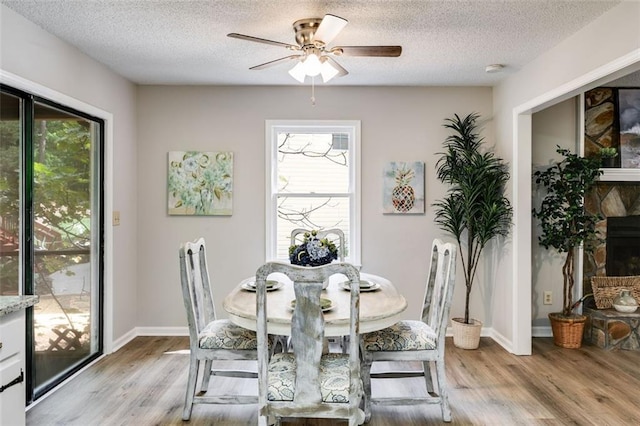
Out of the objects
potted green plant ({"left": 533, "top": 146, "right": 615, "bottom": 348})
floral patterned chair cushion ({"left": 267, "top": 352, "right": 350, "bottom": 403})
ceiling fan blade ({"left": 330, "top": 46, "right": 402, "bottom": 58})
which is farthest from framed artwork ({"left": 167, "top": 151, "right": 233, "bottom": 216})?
potted green plant ({"left": 533, "top": 146, "right": 615, "bottom": 348})

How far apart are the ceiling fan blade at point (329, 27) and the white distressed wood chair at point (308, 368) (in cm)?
126

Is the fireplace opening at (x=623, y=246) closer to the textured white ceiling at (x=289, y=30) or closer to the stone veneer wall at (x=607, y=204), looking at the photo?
the stone veneer wall at (x=607, y=204)

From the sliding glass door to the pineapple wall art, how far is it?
8.72 ft

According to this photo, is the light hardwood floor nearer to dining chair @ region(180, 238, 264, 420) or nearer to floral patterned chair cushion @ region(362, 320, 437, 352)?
dining chair @ region(180, 238, 264, 420)

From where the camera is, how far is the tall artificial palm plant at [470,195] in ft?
13.3

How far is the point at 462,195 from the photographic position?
4234mm

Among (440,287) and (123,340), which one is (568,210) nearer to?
(440,287)

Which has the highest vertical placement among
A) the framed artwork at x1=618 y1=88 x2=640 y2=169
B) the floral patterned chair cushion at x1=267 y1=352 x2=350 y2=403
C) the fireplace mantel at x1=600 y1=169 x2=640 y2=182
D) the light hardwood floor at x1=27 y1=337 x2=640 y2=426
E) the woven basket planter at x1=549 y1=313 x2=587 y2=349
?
the framed artwork at x1=618 y1=88 x2=640 y2=169

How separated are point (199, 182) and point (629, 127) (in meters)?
4.28

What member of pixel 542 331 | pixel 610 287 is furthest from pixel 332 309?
pixel 610 287

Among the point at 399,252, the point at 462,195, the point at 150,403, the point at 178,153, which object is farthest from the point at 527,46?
the point at 150,403

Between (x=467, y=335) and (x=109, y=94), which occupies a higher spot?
(x=109, y=94)

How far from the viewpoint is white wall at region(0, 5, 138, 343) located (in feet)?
8.98

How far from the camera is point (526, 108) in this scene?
149 inches
